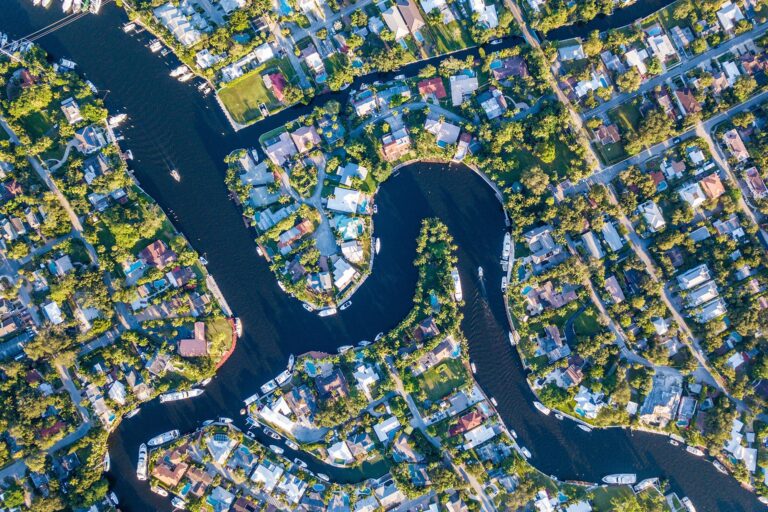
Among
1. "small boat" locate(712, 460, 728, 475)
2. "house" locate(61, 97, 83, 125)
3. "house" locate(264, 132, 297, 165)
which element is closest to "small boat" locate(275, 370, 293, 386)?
"house" locate(264, 132, 297, 165)

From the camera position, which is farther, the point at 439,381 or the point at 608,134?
the point at 439,381

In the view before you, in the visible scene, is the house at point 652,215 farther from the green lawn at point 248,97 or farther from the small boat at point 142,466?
the small boat at point 142,466

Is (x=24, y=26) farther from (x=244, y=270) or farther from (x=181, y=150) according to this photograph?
(x=244, y=270)

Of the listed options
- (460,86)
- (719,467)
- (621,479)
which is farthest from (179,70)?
(719,467)

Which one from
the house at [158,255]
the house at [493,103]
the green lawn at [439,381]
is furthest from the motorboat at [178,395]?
the house at [493,103]

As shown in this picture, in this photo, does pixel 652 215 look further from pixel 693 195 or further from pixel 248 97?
pixel 248 97

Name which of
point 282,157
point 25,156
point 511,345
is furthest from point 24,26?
point 511,345
